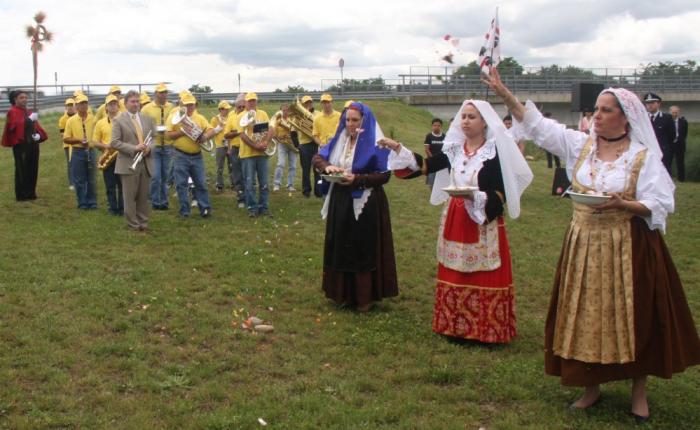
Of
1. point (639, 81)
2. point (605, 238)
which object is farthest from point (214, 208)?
point (639, 81)

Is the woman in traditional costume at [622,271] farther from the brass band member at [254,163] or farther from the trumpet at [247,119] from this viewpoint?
the trumpet at [247,119]

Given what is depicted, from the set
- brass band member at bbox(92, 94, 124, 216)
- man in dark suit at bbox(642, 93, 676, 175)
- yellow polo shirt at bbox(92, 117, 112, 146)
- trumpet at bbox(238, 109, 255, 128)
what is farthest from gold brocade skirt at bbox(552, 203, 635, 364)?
man in dark suit at bbox(642, 93, 676, 175)

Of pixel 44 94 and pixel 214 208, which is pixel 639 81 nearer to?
pixel 44 94

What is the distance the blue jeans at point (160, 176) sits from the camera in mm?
13453

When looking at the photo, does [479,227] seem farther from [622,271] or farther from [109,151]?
→ [109,151]

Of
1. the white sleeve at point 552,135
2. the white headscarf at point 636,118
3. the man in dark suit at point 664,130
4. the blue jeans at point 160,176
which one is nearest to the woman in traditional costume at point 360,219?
the white sleeve at point 552,135

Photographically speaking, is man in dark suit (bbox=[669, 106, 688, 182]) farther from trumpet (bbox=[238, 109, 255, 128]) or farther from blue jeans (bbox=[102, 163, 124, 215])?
blue jeans (bbox=[102, 163, 124, 215])

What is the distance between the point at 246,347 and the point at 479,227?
2.38 m

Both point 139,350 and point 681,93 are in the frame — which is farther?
point 681,93

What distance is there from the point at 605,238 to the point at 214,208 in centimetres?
971

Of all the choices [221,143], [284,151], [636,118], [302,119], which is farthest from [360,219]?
[284,151]

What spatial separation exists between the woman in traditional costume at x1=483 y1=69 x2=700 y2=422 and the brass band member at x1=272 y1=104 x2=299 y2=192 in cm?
1005

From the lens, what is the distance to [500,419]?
213 inches

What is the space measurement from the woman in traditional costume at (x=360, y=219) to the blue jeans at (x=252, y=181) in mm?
5067
